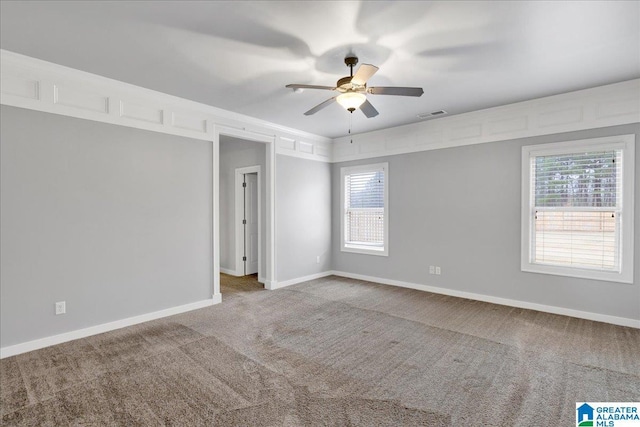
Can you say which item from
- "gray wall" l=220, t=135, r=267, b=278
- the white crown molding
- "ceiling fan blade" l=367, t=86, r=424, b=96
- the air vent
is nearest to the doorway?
"gray wall" l=220, t=135, r=267, b=278

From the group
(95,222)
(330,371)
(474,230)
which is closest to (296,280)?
(474,230)

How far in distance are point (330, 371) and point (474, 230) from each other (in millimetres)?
3244

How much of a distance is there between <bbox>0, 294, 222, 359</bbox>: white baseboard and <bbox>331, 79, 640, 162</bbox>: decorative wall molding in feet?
12.5

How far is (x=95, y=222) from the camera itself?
3.48 metres

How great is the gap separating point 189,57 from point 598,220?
489cm

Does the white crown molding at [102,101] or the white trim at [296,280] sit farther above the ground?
the white crown molding at [102,101]

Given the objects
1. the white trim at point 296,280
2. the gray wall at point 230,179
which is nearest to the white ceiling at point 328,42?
the gray wall at point 230,179

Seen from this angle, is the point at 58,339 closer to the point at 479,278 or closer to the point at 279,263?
the point at 279,263

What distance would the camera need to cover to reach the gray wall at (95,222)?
301cm

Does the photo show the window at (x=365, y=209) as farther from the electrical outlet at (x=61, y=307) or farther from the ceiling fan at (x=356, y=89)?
the electrical outlet at (x=61, y=307)

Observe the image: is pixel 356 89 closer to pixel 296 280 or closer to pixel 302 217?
pixel 302 217

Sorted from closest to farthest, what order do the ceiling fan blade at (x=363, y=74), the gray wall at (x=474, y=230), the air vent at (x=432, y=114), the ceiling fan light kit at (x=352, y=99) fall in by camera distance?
the ceiling fan blade at (x=363, y=74), the ceiling fan light kit at (x=352, y=99), the gray wall at (x=474, y=230), the air vent at (x=432, y=114)

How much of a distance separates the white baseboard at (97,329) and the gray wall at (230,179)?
171 centimetres

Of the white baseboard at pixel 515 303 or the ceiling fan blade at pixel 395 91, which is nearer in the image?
the ceiling fan blade at pixel 395 91
